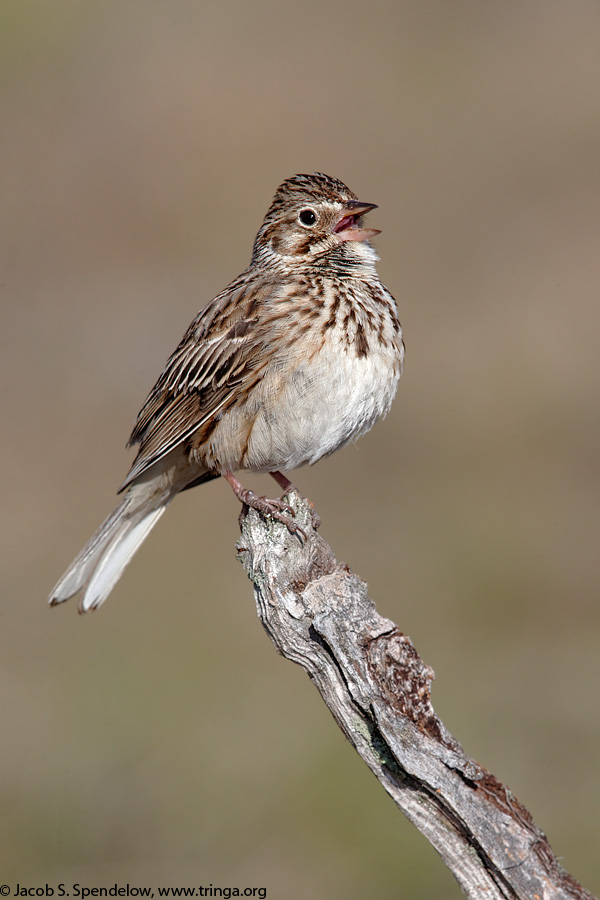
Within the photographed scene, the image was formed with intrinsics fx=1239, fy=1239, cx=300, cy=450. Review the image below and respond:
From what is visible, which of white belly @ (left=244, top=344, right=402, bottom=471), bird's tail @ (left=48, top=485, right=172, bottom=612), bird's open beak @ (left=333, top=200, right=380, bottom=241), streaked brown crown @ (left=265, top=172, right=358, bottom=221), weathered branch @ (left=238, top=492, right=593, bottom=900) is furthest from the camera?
bird's tail @ (left=48, top=485, right=172, bottom=612)

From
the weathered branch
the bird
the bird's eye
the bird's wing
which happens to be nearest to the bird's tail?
the bird

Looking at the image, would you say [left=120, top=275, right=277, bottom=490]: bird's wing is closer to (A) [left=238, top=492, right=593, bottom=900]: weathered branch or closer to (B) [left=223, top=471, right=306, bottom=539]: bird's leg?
(B) [left=223, top=471, right=306, bottom=539]: bird's leg

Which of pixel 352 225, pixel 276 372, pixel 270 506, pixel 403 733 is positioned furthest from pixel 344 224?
pixel 403 733

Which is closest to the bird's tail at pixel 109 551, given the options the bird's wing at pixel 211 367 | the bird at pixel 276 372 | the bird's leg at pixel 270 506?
the bird at pixel 276 372

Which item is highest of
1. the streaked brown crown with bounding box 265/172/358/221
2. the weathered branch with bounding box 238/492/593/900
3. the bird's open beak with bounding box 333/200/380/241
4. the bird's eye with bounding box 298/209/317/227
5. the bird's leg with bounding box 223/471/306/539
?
the streaked brown crown with bounding box 265/172/358/221

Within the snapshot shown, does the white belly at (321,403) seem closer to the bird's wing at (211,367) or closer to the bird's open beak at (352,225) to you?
the bird's wing at (211,367)

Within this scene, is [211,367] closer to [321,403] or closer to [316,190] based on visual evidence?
[321,403]

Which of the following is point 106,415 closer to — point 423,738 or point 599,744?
Answer: point 599,744

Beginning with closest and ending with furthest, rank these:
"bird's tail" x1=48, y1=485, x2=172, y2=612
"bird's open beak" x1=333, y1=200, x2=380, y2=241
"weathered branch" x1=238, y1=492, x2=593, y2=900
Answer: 1. "weathered branch" x1=238, y1=492, x2=593, y2=900
2. "bird's open beak" x1=333, y1=200, x2=380, y2=241
3. "bird's tail" x1=48, y1=485, x2=172, y2=612
